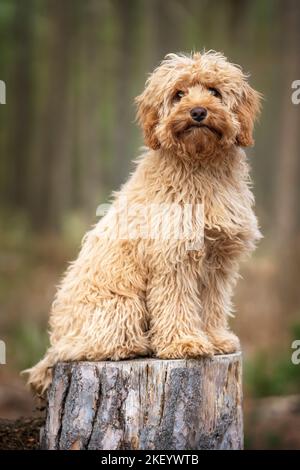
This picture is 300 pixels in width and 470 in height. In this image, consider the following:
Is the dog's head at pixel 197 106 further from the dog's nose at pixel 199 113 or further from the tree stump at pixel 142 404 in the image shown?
the tree stump at pixel 142 404

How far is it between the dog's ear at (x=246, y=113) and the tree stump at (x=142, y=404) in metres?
1.56

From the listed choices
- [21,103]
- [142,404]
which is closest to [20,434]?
[142,404]

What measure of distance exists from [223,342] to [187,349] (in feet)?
1.55

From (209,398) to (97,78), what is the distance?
17865 millimetres

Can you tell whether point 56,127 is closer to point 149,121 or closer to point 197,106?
point 149,121

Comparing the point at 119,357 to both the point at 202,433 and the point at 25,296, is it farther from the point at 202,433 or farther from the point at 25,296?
the point at 25,296

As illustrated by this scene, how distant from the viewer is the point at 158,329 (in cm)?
561

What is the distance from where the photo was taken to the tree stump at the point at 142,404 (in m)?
5.39

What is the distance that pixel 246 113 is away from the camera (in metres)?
5.50

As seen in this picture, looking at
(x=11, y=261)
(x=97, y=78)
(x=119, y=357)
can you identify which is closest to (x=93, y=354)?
(x=119, y=357)

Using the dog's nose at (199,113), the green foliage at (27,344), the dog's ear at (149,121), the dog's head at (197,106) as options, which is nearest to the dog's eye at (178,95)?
the dog's head at (197,106)

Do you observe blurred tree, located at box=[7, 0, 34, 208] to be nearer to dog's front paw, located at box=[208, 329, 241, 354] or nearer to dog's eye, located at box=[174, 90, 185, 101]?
dog's eye, located at box=[174, 90, 185, 101]

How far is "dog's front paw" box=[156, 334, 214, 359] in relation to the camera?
5.46 metres

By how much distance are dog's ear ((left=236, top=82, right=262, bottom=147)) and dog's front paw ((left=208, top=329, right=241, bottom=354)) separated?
1434 millimetres
